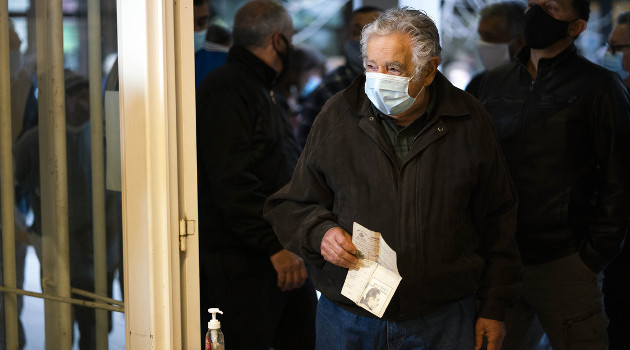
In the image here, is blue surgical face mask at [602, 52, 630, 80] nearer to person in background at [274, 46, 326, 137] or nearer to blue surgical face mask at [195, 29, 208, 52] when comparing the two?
blue surgical face mask at [195, 29, 208, 52]

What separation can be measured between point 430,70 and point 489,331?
0.86m

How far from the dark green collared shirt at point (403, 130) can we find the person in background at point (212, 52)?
2.20 metres

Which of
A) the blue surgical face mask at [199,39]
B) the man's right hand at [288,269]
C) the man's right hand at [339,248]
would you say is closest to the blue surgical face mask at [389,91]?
the man's right hand at [339,248]

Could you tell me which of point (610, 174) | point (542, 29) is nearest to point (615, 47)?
point (542, 29)

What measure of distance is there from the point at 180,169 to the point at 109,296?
57 cm

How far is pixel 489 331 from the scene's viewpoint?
2.41 metres

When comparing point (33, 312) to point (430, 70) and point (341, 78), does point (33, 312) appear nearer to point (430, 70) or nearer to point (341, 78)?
point (430, 70)

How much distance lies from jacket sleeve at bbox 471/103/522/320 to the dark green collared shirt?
0.19m

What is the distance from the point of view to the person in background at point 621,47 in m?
3.96

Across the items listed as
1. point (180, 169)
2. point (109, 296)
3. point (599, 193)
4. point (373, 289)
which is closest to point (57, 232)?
point (109, 296)

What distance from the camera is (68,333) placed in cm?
271

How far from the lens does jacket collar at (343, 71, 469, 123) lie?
229 centimetres

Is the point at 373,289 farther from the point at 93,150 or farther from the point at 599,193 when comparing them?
the point at 599,193

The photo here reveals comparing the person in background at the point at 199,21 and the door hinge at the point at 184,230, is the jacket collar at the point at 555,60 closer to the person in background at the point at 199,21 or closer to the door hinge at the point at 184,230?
the door hinge at the point at 184,230
